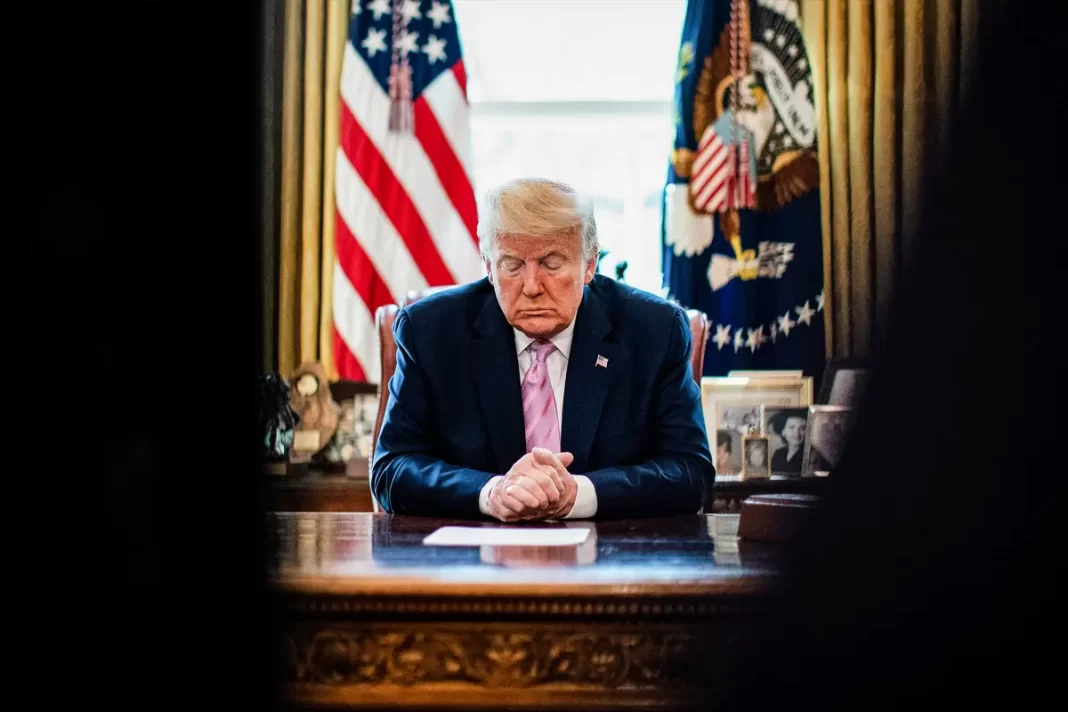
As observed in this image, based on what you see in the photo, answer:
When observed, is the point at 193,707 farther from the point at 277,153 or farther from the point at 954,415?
the point at 277,153

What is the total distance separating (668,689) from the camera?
1080 millimetres

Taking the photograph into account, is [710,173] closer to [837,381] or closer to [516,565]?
[837,381]

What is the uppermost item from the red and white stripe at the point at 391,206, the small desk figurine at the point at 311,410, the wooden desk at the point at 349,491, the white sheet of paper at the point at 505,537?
the red and white stripe at the point at 391,206

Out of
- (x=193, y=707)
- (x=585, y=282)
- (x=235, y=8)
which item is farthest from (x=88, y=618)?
(x=585, y=282)

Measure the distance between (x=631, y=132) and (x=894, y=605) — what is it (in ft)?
12.3

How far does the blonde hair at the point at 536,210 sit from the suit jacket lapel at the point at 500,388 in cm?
22

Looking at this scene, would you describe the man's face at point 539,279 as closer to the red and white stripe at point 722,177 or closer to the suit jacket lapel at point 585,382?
the suit jacket lapel at point 585,382

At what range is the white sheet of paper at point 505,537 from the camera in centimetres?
145

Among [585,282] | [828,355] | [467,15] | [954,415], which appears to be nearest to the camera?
[954,415]

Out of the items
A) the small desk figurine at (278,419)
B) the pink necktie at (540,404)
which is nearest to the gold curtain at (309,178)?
the small desk figurine at (278,419)

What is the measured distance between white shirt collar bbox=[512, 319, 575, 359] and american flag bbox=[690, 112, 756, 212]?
1439 millimetres

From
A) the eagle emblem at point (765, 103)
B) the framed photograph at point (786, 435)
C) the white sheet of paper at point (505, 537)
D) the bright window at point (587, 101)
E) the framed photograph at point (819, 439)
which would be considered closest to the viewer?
the white sheet of paper at point (505, 537)

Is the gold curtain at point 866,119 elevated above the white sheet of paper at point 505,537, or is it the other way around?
the gold curtain at point 866,119

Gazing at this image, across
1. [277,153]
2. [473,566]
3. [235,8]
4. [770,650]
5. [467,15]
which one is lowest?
[473,566]
